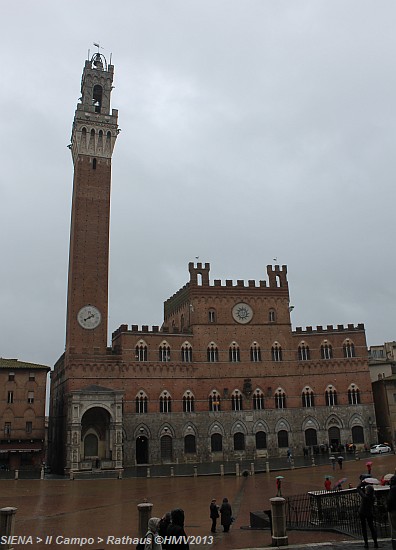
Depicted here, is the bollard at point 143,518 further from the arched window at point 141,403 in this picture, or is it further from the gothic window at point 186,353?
the gothic window at point 186,353

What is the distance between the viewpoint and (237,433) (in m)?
50.2

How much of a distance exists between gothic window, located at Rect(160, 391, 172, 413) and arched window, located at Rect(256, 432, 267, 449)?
30.0ft

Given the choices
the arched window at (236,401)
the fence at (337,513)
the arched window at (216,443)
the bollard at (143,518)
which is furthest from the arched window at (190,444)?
the bollard at (143,518)

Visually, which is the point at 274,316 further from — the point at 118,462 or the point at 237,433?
the point at 118,462

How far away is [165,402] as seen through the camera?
162 ft

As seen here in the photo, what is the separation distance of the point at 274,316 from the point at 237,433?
12605 millimetres

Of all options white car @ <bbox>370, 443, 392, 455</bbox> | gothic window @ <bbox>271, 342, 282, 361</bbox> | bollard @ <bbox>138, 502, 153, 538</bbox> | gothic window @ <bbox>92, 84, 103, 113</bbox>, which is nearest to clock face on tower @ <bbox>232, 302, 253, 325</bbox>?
gothic window @ <bbox>271, 342, 282, 361</bbox>

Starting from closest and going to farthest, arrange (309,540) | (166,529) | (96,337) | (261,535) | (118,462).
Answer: (166,529)
(309,540)
(261,535)
(118,462)
(96,337)

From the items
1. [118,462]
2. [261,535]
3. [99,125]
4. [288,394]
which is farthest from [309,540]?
[99,125]

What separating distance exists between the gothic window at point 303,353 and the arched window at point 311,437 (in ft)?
23.1

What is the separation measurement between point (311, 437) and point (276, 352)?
8976mm

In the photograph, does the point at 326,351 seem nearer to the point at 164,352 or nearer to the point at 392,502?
the point at 164,352

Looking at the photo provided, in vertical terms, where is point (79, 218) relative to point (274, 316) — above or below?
above

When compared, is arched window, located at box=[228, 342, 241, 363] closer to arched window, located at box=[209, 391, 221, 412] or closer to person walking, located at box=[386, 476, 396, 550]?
arched window, located at box=[209, 391, 221, 412]
